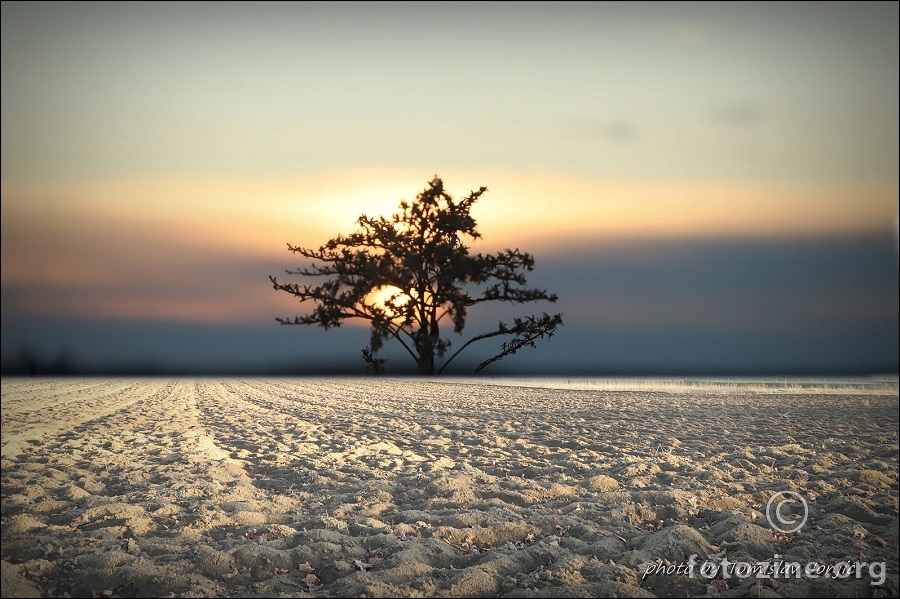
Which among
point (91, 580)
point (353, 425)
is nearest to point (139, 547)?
point (91, 580)

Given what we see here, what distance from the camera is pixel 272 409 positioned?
13219 millimetres

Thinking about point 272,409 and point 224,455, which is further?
point 272,409

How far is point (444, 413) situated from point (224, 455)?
500 centimetres

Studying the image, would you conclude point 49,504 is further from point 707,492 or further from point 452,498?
point 707,492

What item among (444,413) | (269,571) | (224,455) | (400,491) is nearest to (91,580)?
(269,571)

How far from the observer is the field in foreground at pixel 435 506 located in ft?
14.4

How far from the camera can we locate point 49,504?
582 centimetres

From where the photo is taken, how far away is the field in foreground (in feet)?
14.4

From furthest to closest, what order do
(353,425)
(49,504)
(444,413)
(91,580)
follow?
(444,413) → (353,425) → (49,504) → (91,580)

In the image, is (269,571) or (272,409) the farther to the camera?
(272,409)

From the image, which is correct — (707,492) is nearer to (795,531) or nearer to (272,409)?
(795,531)

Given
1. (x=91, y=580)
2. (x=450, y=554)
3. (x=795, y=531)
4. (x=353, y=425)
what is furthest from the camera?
(x=353, y=425)

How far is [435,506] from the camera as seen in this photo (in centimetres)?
593

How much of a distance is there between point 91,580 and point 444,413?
8399mm
